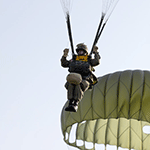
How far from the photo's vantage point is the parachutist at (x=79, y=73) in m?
9.46

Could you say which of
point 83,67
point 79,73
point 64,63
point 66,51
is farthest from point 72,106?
point 66,51

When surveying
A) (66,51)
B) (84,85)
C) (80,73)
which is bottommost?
(84,85)

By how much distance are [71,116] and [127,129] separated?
390 cm

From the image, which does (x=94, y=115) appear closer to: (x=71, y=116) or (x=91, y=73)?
(x=71, y=116)

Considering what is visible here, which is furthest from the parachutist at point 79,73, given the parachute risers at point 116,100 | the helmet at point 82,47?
the parachute risers at point 116,100

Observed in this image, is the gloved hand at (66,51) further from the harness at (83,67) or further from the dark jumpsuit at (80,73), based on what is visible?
the harness at (83,67)

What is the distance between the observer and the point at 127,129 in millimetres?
19484

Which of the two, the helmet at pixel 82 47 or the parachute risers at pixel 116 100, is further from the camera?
the parachute risers at pixel 116 100

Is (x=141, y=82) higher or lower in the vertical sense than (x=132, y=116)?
higher

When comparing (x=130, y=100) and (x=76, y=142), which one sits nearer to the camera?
(x=130, y=100)

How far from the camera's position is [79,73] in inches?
390

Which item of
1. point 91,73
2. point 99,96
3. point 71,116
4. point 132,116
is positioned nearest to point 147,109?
point 132,116

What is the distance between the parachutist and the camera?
9.46 metres

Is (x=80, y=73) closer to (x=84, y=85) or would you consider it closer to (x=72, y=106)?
(x=84, y=85)
